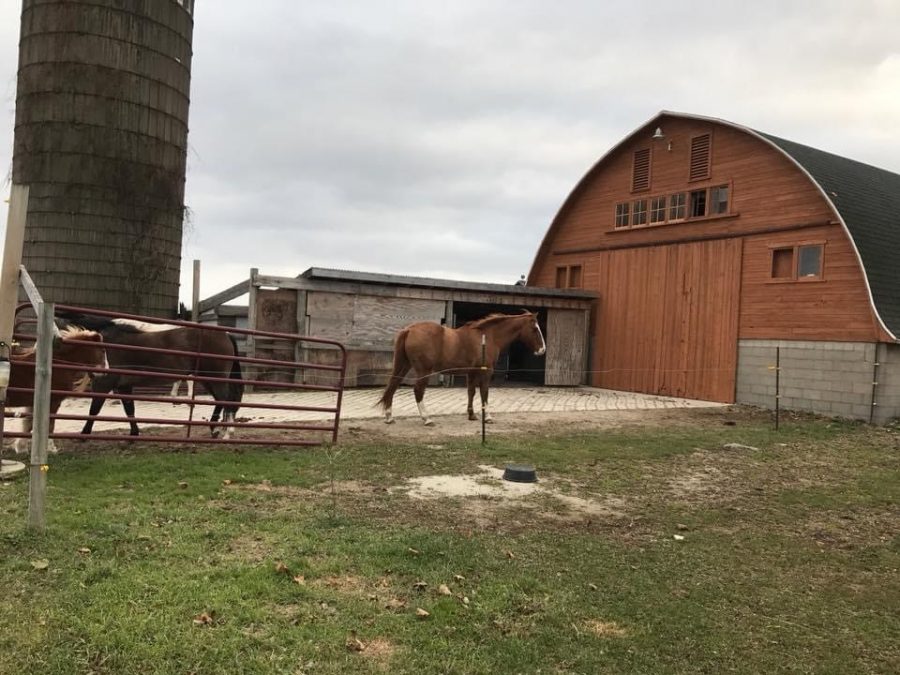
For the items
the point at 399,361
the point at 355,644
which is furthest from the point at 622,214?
the point at 355,644

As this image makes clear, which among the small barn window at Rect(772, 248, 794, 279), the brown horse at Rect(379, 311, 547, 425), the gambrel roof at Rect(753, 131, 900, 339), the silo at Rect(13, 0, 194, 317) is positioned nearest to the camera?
the brown horse at Rect(379, 311, 547, 425)

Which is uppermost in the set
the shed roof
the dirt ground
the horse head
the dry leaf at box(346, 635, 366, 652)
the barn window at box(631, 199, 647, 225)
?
the barn window at box(631, 199, 647, 225)

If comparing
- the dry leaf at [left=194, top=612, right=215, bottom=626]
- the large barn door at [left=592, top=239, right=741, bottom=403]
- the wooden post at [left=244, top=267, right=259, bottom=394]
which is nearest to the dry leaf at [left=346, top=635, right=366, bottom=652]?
the dry leaf at [left=194, top=612, right=215, bottom=626]

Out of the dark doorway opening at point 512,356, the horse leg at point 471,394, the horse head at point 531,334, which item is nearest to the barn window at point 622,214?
the dark doorway opening at point 512,356

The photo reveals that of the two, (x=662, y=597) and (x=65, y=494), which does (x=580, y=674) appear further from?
(x=65, y=494)

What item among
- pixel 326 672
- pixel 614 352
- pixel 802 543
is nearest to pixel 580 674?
pixel 326 672

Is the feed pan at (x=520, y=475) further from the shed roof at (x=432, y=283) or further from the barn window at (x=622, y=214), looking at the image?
the barn window at (x=622, y=214)

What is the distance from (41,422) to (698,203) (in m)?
16.2

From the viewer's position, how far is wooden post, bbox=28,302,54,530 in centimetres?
398

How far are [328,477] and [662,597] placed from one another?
133 inches

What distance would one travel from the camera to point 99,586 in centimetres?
326

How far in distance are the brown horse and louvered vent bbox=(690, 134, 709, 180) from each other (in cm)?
786

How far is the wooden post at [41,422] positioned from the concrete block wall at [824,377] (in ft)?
40.9

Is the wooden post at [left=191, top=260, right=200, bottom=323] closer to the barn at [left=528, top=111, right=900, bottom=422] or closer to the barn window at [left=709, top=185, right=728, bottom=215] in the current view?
the barn at [left=528, top=111, right=900, bottom=422]
